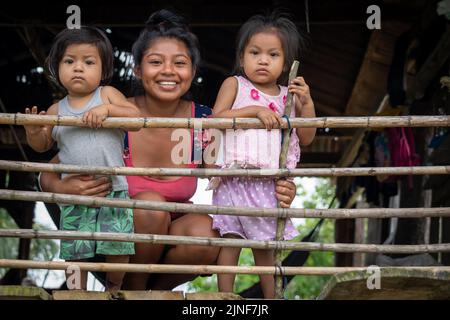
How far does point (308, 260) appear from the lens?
17141 mm

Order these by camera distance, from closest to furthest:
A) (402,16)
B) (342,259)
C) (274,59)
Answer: (274,59)
(402,16)
(342,259)

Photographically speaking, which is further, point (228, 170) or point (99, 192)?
point (99, 192)

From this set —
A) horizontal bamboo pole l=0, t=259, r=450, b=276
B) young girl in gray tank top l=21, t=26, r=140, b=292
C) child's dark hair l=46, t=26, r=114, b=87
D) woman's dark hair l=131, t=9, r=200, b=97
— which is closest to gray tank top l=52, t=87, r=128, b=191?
young girl in gray tank top l=21, t=26, r=140, b=292

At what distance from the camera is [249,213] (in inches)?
143

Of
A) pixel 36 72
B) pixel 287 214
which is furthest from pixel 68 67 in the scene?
pixel 36 72

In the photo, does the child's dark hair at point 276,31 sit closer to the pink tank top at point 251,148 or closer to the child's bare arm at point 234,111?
the child's bare arm at point 234,111

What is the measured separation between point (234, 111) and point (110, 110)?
1.72ft

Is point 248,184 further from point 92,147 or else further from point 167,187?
point 92,147

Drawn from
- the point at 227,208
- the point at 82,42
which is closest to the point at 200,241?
the point at 227,208

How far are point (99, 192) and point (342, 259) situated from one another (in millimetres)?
6040

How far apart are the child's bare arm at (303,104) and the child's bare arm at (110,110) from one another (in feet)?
2.18

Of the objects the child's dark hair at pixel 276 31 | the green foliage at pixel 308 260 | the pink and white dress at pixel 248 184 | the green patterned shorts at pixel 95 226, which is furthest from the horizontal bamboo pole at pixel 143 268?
the green foliage at pixel 308 260

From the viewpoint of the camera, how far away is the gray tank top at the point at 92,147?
3.92 metres

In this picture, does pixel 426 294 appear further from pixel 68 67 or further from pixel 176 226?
pixel 68 67
